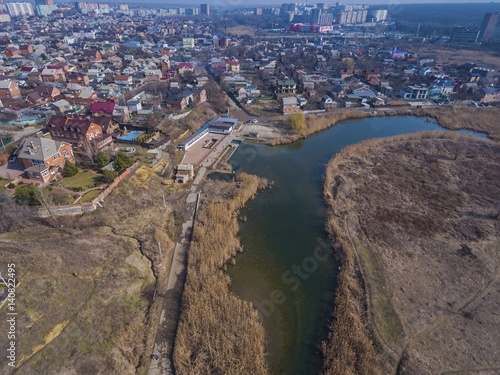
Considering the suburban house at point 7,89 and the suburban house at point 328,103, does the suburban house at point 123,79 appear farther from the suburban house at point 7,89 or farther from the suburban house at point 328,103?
the suburban house at point 328,103

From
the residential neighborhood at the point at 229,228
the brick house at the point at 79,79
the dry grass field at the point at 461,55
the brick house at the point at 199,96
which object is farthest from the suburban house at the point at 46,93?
the dry grass field at the point at 461,55

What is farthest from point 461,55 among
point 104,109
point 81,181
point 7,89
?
point 7,89

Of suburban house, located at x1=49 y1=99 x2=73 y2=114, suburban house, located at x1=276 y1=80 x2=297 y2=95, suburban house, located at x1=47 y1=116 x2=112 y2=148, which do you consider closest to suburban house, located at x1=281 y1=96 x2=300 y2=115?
suburban house, located at x1=276 y1=80 x2=297 y2=95

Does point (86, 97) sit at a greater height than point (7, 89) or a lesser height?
lesser

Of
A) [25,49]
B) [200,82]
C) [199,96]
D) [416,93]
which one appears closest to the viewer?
[199,96]

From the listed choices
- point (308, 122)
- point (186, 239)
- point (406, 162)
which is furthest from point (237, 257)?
point (308, 122)

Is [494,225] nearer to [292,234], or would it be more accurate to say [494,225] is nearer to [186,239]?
[292,234]

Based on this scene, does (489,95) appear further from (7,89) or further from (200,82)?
(7,89)
